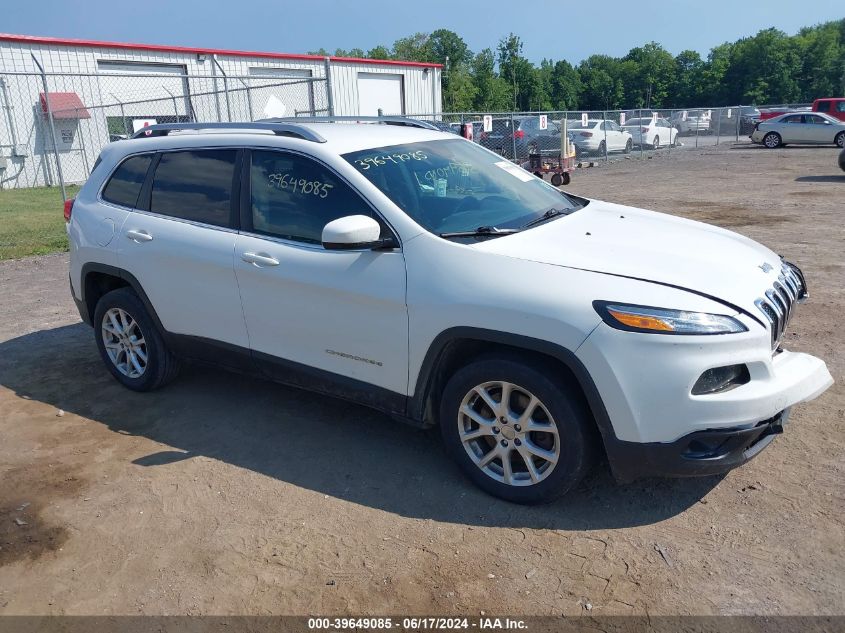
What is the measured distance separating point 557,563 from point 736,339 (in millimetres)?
1236

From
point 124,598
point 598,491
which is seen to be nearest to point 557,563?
point 598,491

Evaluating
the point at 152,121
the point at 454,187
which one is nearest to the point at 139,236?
the point at 454,187

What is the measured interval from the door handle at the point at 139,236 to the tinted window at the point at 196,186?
0.60ft

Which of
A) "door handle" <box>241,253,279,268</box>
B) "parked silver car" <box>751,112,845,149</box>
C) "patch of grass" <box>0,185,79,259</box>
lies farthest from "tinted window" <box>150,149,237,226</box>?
"parked silver car" <box>751,112,845,149</box>

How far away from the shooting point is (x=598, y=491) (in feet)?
11.9

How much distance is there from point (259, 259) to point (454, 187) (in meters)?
1.21

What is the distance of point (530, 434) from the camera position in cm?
345

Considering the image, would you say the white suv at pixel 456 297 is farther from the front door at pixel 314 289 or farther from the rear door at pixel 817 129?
the rear door at pixel 817 129

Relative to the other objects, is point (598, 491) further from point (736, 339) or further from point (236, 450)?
point (236, 450)

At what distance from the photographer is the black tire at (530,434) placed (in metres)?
3.24

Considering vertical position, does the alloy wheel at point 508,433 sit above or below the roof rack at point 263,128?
below

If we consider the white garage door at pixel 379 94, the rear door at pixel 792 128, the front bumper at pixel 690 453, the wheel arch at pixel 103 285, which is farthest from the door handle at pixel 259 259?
the rear door at pixel 792 128

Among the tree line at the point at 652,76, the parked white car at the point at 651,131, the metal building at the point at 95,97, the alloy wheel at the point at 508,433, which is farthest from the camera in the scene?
the tree line at the point at 652,76

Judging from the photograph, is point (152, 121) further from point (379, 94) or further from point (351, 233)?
point (351, 233)
